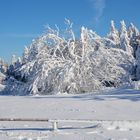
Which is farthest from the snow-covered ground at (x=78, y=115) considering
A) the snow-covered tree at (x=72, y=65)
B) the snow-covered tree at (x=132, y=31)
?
the snow-covered tree at (x=132, y=31)

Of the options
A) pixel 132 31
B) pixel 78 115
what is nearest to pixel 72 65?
pixel 78 115

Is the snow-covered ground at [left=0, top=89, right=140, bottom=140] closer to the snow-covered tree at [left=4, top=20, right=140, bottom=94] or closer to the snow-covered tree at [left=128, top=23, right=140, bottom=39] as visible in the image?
the snow-covered tree at [left=4, top=20, right=140, bottom=94]

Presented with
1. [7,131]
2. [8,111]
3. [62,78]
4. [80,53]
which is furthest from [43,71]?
[7,131]

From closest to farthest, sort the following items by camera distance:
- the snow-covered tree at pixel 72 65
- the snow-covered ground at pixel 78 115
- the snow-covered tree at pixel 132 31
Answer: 1. the snow-covered ground at pixel 78 115
2. the snow-covered tree at pixel 72 65
3. the snow-covered tree at pixel 132 31

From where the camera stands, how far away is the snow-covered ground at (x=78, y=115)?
1113 centimetres

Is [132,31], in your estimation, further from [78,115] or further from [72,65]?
[78,115]

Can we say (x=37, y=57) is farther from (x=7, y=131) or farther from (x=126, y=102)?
(x=7, y=131)

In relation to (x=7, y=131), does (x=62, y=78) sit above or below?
above

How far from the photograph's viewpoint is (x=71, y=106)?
1598 centimetres

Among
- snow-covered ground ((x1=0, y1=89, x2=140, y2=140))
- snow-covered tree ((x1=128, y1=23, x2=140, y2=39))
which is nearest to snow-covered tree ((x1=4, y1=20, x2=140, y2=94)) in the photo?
snow-covered ground ((x1=0, y1=89, x2=140, y2=140))

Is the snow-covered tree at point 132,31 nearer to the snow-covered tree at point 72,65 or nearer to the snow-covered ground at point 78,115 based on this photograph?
the snow-covered tree at point 72,65

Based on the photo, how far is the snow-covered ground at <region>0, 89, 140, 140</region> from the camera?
11.1 m

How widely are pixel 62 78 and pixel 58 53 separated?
2.76 meters

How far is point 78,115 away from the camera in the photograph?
14453 millimetres
